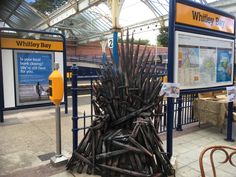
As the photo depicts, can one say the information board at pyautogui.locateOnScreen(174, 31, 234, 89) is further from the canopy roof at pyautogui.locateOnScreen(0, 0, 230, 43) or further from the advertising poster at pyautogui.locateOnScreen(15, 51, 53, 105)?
the canopy roof at pyautogui.locateOnScreen(0, 0, 230, 43)

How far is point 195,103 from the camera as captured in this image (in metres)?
4.85

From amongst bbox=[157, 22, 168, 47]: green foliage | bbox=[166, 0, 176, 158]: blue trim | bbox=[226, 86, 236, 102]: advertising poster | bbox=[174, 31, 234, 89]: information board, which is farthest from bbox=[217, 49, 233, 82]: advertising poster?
Result: bbox=[157, 22, 168, 47]: green foliage

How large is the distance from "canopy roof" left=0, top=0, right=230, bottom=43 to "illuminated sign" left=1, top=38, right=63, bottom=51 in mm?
5460

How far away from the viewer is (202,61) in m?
3.45

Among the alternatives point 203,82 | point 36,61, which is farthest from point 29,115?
point 203,82

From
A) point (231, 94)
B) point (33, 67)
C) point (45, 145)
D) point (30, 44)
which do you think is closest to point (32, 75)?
point (33, 67)

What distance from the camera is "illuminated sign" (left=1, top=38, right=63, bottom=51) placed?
5.14m

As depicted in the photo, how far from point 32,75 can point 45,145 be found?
239cm

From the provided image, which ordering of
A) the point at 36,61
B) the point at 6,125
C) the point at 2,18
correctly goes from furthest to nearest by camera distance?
the point at 2,18, the point at 36,61, the point at 6,125

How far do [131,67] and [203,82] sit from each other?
1.35 m

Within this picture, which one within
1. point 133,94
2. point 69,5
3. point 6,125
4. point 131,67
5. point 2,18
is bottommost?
point 6,125

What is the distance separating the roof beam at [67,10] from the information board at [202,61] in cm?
776

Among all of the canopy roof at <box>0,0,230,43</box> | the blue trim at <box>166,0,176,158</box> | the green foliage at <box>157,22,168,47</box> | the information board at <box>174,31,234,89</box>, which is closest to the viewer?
the blue trim at <box>166,0,176,158</box>

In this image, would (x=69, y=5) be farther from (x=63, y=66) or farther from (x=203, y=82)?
(x=203, y=82)
